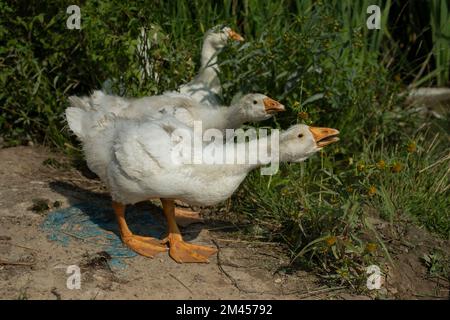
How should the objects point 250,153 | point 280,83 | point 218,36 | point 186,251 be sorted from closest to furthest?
point 250,153 < point 186,251 < point 280,83 < point 218,36

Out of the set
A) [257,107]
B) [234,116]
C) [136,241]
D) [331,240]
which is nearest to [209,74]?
[234,116]

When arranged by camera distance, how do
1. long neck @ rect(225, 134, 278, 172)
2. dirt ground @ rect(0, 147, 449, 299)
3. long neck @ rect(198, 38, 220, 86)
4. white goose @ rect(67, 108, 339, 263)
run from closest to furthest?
1. dirt ground @ rect(0, 147, 449, 299)
2. white goose @ rect(67, 108, 339, 263)
3. long neck @ rect(225, 134, 278, 172)
4. long neck @ rect(198, 38, 220, 86)

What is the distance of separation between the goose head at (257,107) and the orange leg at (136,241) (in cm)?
132

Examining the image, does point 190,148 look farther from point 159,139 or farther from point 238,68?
point 238,68

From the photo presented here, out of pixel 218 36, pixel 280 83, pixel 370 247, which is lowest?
pixel 370 247

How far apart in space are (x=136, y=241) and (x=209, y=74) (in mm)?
2080

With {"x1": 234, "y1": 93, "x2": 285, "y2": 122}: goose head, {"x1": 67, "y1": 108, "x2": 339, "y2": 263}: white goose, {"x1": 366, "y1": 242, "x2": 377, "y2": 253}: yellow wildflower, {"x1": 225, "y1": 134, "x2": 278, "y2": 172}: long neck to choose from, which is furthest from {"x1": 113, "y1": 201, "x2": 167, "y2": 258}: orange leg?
{"x1": 366, "y1": 242, "x2": 377, "y2": 253}: yellow wildflower

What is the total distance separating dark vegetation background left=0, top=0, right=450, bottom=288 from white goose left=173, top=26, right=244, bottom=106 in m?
0.11

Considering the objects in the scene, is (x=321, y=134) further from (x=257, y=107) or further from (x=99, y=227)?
(x=99, y=227)

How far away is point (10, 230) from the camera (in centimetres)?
502

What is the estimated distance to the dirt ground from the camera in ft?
14.2

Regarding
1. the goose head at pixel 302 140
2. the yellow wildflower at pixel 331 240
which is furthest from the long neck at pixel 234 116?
the yellow wildflower at pixel 331 240

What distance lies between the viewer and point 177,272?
4.62 meters

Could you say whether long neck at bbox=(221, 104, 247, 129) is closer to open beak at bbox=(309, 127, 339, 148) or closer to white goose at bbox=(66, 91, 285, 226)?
white goose at bbox=(66, 91, 285, 226)
